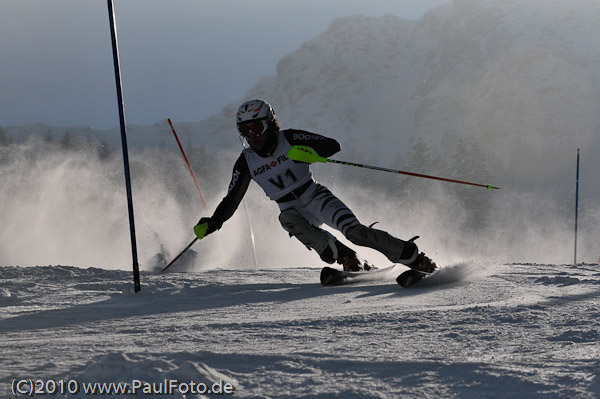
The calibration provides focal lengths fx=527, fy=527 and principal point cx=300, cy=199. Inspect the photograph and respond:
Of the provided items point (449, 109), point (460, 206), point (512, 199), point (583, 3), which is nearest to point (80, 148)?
point (460, 206)

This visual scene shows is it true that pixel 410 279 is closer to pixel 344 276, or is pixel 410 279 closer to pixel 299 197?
pixel 344 276

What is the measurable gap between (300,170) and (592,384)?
3777 mm

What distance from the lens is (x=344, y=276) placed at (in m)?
4.92

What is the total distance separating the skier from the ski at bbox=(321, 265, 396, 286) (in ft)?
0.37

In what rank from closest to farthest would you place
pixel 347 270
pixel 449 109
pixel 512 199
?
pixel 347 270 < pixel 512 199 < pixel 449 109

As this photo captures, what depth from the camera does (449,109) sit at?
116375mm

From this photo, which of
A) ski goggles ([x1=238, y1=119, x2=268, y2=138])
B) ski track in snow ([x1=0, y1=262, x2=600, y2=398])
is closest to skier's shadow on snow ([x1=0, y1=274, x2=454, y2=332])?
ski track in snow ([x1=0, y1=262, x2=600, y2=398])

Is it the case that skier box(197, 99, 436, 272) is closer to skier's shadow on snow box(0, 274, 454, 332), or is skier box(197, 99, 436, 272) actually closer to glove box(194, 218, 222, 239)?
glove box(194, 218, 222, 239)

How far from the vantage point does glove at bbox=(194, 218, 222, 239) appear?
502cm

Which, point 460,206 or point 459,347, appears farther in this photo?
point 460,206

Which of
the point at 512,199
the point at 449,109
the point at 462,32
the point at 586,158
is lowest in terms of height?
the point at 512,199

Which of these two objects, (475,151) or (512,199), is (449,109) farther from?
(475,151)

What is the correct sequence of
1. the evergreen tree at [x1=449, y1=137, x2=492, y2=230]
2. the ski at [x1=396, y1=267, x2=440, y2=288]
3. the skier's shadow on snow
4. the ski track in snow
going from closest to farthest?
the ski track in snow
the skier's shadow on snow
the ski at [x1=396, y1=267, x2=440, y2=288]
the evergreen tree at [x1=449, y1=137, x2=492, y2=230]

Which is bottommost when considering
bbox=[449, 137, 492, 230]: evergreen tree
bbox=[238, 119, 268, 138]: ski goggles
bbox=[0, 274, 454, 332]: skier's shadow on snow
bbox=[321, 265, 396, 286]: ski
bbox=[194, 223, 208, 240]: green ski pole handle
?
bbox=[0, 274, 454, 332]: skier's shadow on snow
